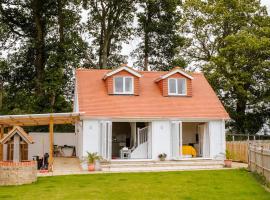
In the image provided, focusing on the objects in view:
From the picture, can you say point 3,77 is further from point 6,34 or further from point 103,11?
point 103,11

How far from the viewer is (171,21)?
4081 centimetres

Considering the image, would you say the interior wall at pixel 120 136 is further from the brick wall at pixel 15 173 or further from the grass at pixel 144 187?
the brick wall at pixel 15 173

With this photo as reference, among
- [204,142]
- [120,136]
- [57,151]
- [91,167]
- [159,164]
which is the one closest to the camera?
[91,167]

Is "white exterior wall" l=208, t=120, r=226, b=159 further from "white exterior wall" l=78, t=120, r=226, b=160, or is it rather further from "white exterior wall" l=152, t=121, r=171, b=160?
"white exterior wall" l=152, t=121, r=171, b=160

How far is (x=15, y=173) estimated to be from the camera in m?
16.8

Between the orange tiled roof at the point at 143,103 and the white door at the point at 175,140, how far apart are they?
2.00 feet

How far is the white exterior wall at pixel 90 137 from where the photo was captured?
77.5 feet

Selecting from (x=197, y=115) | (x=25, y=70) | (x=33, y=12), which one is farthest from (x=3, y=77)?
(x=197, y=115)

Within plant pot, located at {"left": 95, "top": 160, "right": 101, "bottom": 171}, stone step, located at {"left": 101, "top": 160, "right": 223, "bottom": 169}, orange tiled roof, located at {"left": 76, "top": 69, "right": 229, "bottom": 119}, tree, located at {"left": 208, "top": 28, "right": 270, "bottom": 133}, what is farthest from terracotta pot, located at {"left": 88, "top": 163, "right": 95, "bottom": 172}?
tree, located at {"left": 208, "top": 28, "right": 270, "bottom": 133}

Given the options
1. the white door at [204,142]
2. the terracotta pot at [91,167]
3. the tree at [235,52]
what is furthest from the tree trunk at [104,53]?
the terracotta pot at [91,167]

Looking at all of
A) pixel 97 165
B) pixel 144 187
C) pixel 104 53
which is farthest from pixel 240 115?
pixel 144 187

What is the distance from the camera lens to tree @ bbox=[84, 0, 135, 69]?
39656 millimetres

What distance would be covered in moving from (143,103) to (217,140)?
17.1 feet

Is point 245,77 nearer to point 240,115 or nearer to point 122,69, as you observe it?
point 240,115
